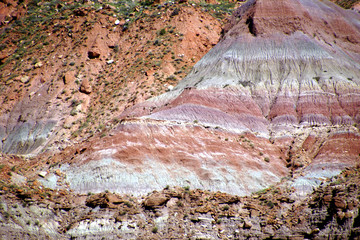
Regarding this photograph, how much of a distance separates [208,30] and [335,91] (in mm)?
16305

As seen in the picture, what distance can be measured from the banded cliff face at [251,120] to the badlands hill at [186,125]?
95 mm

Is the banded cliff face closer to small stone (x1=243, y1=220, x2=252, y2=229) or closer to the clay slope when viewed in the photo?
small stone (x1=243, y1=220, x2=252, y2=229)

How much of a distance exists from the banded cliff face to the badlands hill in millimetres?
95

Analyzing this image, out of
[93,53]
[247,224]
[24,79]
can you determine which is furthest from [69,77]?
[247,224]

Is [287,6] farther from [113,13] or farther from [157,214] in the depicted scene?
[157,214]

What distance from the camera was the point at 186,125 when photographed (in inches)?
891

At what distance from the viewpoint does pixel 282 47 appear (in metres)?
29.9

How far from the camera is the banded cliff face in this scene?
2002cm

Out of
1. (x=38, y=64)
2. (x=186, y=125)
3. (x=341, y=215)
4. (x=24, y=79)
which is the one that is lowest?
(x=24, y=79)

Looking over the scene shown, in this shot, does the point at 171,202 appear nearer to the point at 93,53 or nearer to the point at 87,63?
the point at 87,63

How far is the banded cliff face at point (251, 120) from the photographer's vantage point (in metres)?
20.0

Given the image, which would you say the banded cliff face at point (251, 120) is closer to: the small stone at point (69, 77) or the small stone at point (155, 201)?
the small stone at point (155, 201)

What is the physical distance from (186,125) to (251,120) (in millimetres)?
5013

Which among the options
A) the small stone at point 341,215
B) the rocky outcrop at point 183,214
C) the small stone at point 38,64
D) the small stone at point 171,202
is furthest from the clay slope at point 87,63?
the small stone at point 341,215
